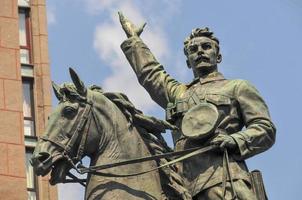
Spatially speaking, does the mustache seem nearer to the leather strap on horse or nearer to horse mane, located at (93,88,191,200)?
horse mane, located at (93,88,191,200)

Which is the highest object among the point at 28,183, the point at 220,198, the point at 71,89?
the point at 28,183

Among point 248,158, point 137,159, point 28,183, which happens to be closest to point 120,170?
point 137,159

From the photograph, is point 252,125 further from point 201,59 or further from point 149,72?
point 149,72

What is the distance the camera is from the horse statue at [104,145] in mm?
21094

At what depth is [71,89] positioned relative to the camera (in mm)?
21406

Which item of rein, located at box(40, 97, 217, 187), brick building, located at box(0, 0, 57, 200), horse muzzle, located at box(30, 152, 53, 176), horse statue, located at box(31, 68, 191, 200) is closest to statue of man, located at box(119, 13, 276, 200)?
horse statue, located at box(31, 68, 191, 200)

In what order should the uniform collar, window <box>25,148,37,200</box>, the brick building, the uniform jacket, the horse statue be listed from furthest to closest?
window <box>25,148,37,200</box> → the brick building → the uniform collar → the uniform jacket → the horse statue

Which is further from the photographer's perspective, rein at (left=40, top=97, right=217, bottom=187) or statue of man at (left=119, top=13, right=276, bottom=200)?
statue of man at (left=119, top=13, right=276, bottom=200)

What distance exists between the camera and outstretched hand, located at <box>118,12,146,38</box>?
77.3 ft

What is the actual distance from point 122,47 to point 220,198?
2891 mm

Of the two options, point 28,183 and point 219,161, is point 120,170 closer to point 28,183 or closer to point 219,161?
point 219,161

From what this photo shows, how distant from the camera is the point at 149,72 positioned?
915 inches

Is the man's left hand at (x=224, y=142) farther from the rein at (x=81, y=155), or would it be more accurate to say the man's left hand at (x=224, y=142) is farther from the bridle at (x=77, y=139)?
the bridle at (x=77, y=139)

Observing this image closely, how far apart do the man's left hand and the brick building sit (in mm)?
38403
